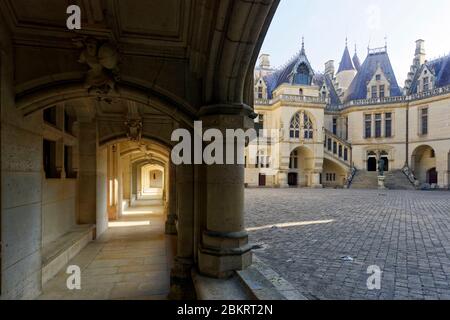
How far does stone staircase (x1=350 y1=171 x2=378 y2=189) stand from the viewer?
26.6 m

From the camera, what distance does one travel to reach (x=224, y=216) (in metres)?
3.52

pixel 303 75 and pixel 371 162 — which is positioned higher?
pixel 303 75

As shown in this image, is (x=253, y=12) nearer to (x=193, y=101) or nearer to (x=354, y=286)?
(x=193, y=101)

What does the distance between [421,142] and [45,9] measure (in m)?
32.4

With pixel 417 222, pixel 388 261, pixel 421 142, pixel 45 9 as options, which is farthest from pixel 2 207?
pixel 421 142

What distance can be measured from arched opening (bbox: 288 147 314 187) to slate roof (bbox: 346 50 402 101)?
971cm

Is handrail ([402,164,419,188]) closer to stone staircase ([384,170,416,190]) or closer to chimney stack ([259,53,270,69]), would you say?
stone staircase ([384,170,416,190])

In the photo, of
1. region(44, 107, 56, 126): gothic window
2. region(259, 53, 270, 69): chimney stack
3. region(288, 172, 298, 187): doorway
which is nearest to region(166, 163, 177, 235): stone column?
region(44, 107, 56, 126): gothic window

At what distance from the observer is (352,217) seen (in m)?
8.50

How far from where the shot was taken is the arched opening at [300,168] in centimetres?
2975

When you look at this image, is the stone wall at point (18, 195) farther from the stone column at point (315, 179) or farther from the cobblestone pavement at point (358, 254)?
the stone column at point (315, 179)

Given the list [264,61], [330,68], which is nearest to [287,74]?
[264,61]

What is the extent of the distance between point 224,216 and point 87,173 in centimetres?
582

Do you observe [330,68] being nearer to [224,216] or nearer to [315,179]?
[315,179]
